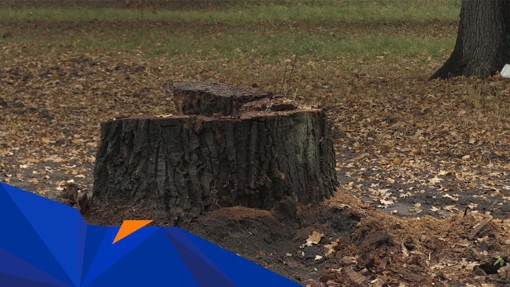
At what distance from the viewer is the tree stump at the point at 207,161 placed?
4.43m

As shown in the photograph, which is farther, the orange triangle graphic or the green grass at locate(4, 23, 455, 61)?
the green grass at locate(4, 23, 455, 61)

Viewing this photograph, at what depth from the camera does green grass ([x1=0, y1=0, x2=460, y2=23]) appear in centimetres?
2189

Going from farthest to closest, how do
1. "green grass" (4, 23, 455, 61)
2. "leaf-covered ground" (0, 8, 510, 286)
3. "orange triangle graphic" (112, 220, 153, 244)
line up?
1. "green grass" (4, 23, 455, 61)
2. "leaf-covered ground" (0, 8, 510, 286)
3. "orange triangle graphic" (112, 220, 153, 244)

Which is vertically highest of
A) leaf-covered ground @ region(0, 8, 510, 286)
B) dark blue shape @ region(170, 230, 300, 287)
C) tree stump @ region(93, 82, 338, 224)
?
dark blue shape @ region(170, 230, 300, 287)

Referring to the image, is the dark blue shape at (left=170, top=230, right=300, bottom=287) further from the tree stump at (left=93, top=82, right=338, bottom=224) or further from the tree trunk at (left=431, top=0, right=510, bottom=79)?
the tree trunk at (left=431, top=0, right=510, bottom=79)

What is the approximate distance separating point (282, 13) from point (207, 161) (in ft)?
62.2

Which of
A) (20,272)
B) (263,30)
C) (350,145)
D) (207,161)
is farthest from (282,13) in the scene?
(20,272)

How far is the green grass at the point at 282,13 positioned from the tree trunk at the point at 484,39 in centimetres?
947

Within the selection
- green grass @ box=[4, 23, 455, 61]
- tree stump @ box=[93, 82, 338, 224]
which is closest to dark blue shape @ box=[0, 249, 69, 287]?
tree stump @ box=[93, 82, 338, 224]

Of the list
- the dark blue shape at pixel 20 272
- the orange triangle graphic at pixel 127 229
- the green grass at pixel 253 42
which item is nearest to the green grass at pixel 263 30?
the green grass at pixel 253 42

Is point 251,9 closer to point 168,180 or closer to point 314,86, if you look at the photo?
point 314,86

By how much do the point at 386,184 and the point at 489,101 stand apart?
3.96 meters

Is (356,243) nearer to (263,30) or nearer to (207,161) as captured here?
(207,161)

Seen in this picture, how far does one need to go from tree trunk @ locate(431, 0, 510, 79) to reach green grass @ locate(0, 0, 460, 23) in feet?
31.1
